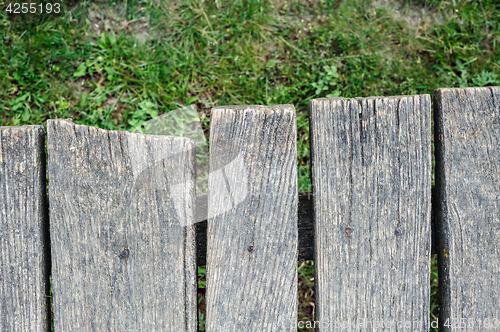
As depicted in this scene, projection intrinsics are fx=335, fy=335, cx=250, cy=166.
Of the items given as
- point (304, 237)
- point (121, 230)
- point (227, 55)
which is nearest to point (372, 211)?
point (304, 237)

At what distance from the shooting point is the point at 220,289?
1420 millimetres

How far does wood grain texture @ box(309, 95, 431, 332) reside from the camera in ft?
4.64

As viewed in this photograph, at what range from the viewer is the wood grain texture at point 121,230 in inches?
54.6

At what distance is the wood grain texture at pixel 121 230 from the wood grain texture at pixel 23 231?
8 centimetres

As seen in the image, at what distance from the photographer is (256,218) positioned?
4.62 feet

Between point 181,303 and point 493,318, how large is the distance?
1.37 m

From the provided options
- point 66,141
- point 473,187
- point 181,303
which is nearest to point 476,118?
point 473,187

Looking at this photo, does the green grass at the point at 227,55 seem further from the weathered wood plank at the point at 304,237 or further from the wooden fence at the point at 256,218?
the wooden fence at the point at 256,218

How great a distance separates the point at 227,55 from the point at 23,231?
5.79 ft

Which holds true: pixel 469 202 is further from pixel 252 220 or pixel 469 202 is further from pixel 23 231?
pixel 23 231

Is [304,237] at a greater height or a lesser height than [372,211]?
lesser

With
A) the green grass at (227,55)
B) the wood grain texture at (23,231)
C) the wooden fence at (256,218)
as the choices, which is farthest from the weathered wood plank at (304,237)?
the green grass at (227,55)

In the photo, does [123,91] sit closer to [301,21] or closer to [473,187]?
[301,21]

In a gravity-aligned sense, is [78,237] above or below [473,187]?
below
